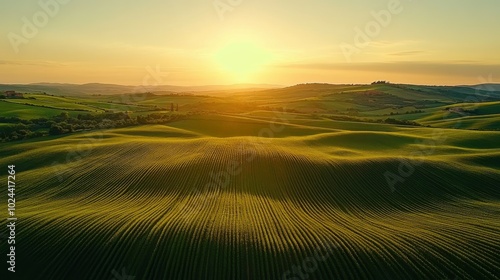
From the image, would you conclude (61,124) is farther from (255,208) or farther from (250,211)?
(250,211)

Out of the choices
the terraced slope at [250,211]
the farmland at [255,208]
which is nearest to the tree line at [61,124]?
the farmland at [255,208]

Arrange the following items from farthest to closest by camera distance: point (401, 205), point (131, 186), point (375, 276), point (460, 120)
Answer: point (460, 120) → point (131, 186) → point (401, 205) → point (375, 276)

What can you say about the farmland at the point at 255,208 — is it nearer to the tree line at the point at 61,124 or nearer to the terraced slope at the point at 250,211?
the terraced slope at the point at 250,211

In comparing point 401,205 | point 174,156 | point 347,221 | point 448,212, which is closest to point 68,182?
point 174,156

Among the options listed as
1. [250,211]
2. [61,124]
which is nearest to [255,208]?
[250,211]

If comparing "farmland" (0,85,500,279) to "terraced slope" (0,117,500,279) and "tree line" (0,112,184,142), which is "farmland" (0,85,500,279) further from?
"tree line" (0,112,184,142)

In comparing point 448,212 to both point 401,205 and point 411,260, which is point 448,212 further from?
point 411,260
